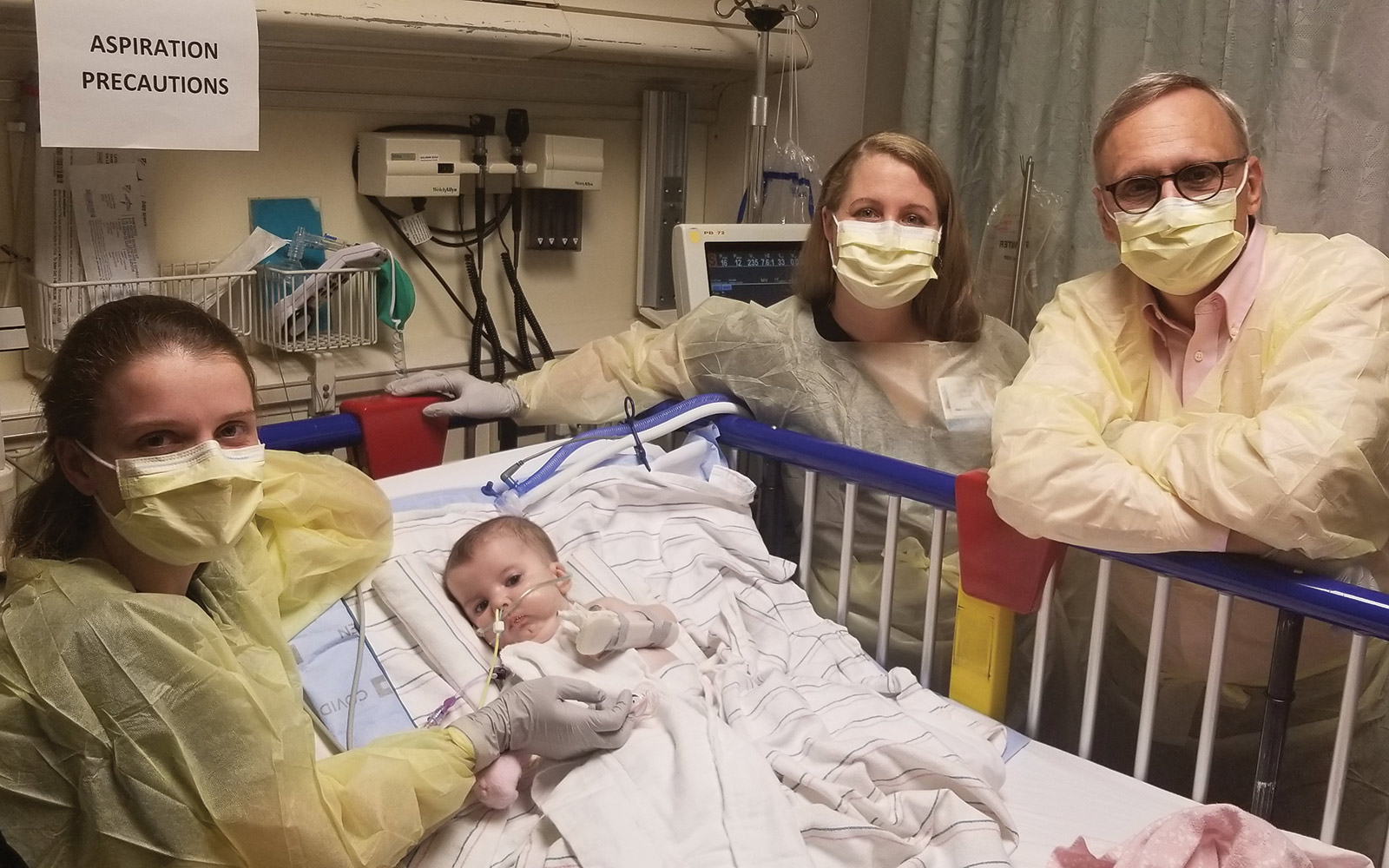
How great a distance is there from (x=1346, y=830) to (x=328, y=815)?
1.45 m

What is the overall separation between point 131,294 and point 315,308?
30 centimetres

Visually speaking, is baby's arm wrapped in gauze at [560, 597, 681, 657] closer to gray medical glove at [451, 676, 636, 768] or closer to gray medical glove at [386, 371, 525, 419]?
gray medical glove at [451, 676, 636, 768]

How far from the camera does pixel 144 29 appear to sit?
5.49 ft

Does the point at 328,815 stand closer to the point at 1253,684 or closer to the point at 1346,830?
the point at 1253,684

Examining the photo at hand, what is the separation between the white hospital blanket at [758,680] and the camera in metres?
1.28

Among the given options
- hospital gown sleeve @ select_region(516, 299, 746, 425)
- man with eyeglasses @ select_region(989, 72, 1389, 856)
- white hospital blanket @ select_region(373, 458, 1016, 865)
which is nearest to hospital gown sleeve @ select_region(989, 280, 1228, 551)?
man with eyeglasses @ select_region(989, 72, 1389, 856)

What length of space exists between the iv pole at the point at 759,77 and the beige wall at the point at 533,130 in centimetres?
7

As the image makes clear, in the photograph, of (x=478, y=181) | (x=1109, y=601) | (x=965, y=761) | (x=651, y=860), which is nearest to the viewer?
(x=651, y=860)

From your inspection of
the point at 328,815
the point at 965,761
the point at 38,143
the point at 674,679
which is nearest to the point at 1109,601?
the point at 965,761

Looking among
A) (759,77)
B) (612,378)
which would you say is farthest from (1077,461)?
(759,77)

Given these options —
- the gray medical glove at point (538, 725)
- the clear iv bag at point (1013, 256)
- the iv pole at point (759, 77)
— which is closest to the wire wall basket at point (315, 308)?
the iv pole at point (759, 77)

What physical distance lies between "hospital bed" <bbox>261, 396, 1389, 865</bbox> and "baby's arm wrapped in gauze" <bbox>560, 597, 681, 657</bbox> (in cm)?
18

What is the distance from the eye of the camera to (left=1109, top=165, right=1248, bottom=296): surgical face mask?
154 cm

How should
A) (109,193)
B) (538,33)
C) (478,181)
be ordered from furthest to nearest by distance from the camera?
(478,181), (538,33), (109,193)
